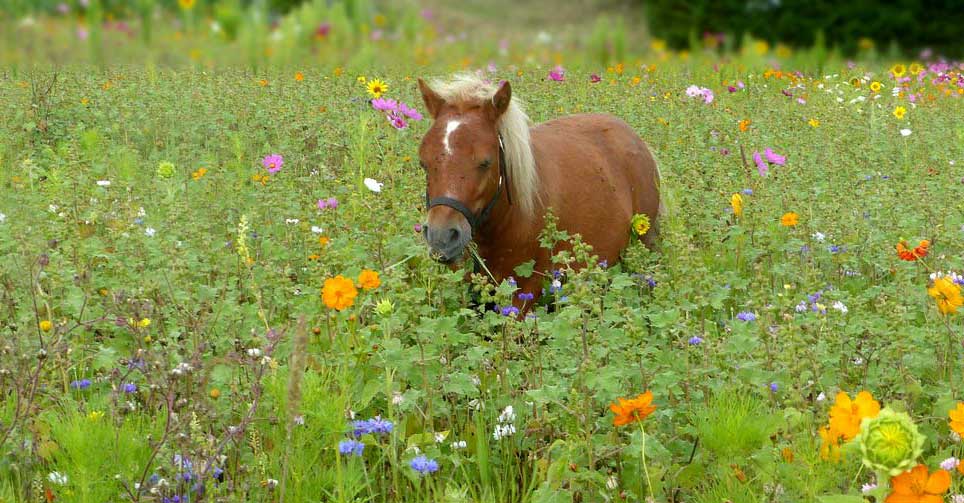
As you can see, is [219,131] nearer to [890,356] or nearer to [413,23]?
[413,23]

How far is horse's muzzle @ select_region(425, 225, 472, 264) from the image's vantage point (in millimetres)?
3670

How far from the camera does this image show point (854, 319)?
10.8ft

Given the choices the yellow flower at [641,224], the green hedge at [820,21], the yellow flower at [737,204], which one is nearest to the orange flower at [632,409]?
the yellow flower at [737,204]

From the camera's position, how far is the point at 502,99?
416 centimetres

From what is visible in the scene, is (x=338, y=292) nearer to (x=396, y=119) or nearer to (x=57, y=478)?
(x=57, y=478)

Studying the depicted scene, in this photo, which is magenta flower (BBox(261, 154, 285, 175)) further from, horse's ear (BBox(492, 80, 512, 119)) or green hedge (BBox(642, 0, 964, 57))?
green hedge (BBox(642, 0, 964, 57))

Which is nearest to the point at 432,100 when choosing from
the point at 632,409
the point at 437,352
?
the point at 437,352

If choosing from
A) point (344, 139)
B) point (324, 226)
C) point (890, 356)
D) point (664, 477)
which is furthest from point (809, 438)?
point (344, 139)

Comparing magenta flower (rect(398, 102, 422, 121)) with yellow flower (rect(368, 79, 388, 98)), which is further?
yellow flower (rect(368, 79, 388, 98))

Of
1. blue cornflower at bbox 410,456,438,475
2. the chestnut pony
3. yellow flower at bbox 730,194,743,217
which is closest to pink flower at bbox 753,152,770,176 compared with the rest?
the chestnut pony

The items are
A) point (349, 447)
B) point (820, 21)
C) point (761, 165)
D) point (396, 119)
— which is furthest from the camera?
point (396, 119)

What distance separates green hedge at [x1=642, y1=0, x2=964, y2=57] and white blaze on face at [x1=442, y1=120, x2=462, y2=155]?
181 centimetres

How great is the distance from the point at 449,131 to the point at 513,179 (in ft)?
1.55

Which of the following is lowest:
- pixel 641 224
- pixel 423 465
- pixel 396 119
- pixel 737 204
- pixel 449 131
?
pixel 641 224
